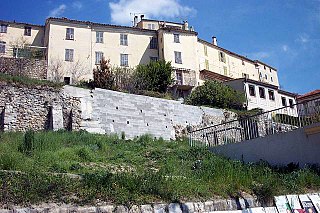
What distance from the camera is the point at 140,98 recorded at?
94.1 ft

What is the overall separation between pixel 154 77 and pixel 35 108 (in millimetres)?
14811

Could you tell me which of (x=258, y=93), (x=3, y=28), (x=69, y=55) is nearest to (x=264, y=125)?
(x=258, y=93)

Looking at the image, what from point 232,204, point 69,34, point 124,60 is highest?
point 69,34

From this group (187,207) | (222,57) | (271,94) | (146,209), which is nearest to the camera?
(146,209)

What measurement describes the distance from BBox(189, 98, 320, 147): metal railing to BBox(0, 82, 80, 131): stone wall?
32.1 ft

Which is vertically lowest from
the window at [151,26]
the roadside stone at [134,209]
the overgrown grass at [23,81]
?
the roadside stone at [134,209]

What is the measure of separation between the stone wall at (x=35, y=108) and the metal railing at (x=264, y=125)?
9.79m

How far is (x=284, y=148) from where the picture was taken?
15.5m

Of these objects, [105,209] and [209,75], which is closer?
[105,209]

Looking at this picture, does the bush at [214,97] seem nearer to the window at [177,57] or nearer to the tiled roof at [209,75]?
the window at [177,57]

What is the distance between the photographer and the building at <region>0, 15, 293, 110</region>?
1585 inches

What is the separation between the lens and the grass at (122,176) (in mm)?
8125

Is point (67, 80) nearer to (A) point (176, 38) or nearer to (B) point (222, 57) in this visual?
(A) point (176, 38)

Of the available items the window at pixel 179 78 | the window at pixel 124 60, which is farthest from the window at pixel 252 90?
the window at pixel 124 60
